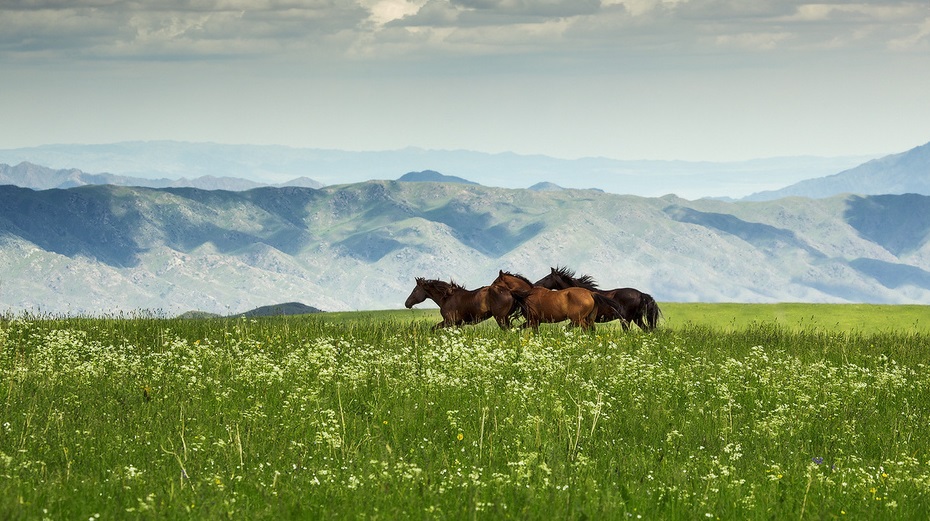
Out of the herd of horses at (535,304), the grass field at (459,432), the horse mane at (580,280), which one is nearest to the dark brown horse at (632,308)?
the herd of horses at (535,304)

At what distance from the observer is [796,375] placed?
15930mm

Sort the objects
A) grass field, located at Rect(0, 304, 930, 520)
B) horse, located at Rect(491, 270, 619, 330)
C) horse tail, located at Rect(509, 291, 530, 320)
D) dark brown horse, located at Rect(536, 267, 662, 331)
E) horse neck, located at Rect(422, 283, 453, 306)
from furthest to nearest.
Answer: horse neck, located at Rect(422, 283, 453, 306) < dark brown horse, located at Rect(536, 267, 662, 331) < horse tail, located at Rect(509, 291, 530, 320) < horse, located at Rect(491, 270, 619, 330) < grass field, located at Rect(0, 304, 930, 520)

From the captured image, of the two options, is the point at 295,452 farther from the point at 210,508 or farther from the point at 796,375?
the point at 796,375

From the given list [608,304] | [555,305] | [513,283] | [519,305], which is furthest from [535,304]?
[608,304]

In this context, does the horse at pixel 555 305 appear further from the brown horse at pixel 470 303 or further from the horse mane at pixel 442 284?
the horse mane at pixel 442 284

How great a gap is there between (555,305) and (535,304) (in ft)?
1.48

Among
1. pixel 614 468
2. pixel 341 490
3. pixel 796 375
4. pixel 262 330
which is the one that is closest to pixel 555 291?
pixel 262 330

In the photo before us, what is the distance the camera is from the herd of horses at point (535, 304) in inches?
913

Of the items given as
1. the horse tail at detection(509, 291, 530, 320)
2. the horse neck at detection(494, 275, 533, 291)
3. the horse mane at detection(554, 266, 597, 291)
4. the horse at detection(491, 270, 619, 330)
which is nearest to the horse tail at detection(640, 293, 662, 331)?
the horse mane at detection(554, 266, 597, 291)

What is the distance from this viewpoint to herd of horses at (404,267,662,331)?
23.2 m

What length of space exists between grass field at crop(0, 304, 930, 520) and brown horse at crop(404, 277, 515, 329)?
8.10 feet

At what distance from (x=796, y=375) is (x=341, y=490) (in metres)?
9.24

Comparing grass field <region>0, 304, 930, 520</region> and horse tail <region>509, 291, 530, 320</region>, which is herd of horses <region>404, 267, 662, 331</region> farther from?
grass field <region>0, 304, 930, 520</region>

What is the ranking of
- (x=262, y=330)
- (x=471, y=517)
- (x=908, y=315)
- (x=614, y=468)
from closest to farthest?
(x=471, y=517) < (x=614, y=468) < (x=262, y=330) < (x=908, y=315)
